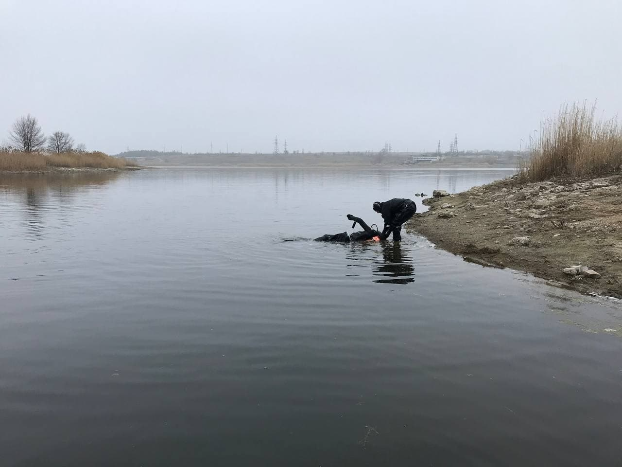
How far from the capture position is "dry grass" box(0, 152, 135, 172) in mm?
56869

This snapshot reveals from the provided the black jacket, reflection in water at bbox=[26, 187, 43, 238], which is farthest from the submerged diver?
reflection in water at bbox=[26, 187, 43, 238]

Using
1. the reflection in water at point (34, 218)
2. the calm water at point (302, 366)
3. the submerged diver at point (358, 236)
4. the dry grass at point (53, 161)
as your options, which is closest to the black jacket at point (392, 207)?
the submerged diver at point (358, 236)

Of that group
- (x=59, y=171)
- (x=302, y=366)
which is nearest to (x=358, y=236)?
(x=302, y=366)

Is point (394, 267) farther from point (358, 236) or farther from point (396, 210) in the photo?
point (358, 236)

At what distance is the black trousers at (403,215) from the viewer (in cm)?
1213

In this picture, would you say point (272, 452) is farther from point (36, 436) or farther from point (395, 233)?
point (395, 233)

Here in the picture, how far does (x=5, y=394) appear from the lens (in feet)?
14.8

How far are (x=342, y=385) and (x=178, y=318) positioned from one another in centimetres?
299

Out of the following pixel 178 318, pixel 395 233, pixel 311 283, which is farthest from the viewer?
pixel 395 233

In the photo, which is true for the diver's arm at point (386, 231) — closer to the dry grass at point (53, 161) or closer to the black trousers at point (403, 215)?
the black trousers at point (403, 215)

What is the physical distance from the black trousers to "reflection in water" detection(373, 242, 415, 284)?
58cm

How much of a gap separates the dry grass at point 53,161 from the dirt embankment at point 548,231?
56.5 m

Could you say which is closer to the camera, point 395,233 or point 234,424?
point 234,424

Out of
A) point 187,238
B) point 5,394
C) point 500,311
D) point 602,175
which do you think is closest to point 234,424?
point 5,394
